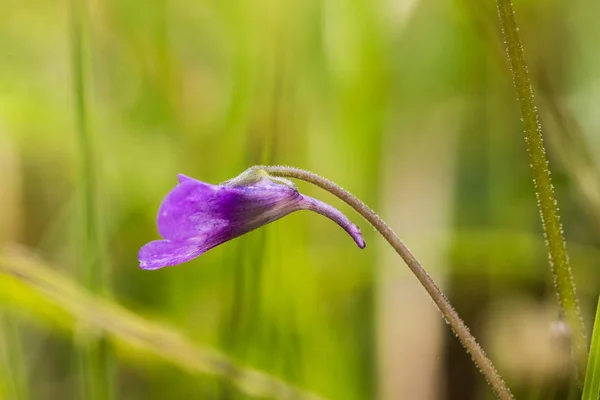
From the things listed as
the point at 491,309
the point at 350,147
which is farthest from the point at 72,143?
the point at 491,309

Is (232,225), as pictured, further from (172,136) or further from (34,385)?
(172,136)

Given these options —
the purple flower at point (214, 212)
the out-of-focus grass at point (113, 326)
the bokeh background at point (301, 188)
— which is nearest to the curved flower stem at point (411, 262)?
the purple flower at point (214, 212)

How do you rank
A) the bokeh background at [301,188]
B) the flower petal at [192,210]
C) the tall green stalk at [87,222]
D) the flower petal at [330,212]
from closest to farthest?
1. the flower petal at [192,210]
2. the flower petal at [330,212]
3. the tall green stalk at [87,222]
4. the bokeh background at [301,188]

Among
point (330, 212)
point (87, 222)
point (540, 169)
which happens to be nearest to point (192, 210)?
point (330, 212)

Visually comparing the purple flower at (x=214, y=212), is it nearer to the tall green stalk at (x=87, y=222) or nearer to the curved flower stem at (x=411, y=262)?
the curved flower stem at (x=411, y=262)

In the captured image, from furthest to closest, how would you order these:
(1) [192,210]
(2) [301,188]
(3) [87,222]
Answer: (2) [301,188]
(3) [87,222]
(1) [192,210]

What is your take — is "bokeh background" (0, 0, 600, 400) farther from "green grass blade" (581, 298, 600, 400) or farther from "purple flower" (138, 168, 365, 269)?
"purple flower" (138, 168, 365, 269)

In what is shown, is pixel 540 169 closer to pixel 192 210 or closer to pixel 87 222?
pixel 192 210
